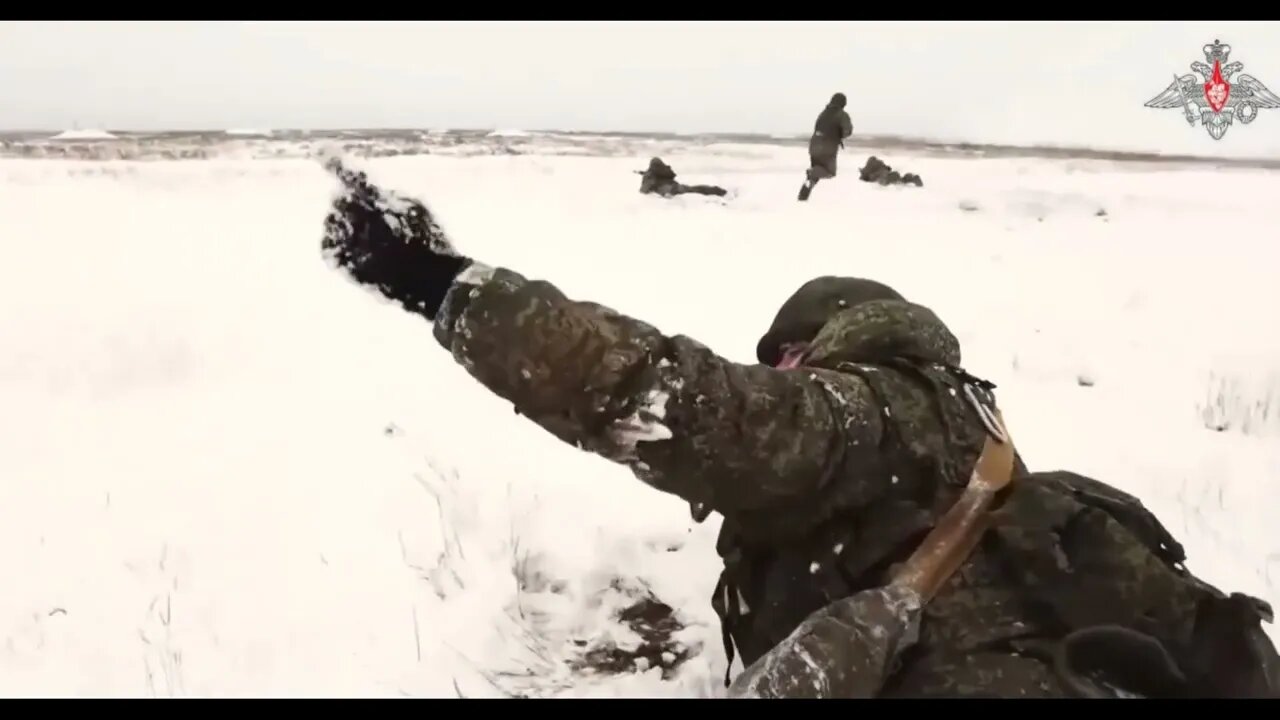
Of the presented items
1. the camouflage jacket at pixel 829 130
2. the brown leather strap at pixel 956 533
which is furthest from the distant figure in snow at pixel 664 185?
the brown leather strap at pixel 956 533

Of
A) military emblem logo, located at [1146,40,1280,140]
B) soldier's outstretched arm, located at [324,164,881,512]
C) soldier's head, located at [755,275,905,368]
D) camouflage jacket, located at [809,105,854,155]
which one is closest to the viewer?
soldier's outstretched arm, located at [324,164,881,512]

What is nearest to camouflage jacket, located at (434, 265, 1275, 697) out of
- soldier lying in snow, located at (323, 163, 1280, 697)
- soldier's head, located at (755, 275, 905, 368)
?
soldier lying in snow, located at (323, 163, 1280, 697)

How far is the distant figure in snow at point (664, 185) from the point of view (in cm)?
845

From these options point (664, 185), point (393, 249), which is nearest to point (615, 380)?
point (393, 249)

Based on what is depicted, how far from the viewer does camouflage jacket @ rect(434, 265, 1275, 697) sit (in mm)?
872

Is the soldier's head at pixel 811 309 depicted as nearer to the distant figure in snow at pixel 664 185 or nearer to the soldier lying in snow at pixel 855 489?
the soldier lying in snow at pixel 855 489

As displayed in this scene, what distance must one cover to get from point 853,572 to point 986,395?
323mm

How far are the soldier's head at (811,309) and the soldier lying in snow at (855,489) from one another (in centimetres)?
18

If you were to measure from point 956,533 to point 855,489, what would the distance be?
185 mm

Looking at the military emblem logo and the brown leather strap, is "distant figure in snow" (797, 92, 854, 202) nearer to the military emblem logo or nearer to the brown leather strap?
the military emblem logo

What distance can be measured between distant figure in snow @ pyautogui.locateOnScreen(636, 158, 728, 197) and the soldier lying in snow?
744 centimetres

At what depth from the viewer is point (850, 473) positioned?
0.99 meters
